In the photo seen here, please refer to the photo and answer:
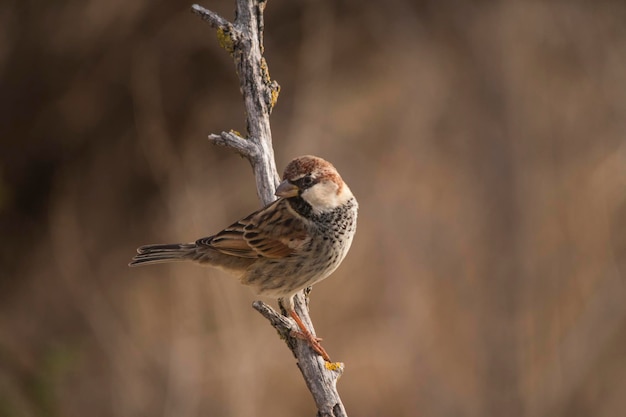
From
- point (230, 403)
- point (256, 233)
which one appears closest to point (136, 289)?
point (230, 403)

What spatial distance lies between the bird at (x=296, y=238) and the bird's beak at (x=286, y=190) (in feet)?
0.14

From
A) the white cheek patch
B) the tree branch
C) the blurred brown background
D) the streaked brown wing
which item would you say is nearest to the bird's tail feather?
the streaked brown wing

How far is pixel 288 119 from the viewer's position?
589 centimetres

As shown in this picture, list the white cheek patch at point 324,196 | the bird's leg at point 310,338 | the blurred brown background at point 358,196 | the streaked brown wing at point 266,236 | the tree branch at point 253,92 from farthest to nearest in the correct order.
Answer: the blurred brown background at point 358,196 → the streaked brown wing at point 266,236 → the white cheek patch at point 324,196 → the tree branch at point 253,92 → the bird's leg at point 310,338

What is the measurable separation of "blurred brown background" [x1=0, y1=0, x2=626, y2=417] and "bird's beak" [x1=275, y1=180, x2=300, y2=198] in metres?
2.51

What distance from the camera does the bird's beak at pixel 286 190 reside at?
8.84 ft

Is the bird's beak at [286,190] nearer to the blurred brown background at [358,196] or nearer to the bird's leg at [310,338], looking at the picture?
the bird's leg at [310,338]

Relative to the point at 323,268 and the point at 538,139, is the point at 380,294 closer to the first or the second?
the point at 538,139

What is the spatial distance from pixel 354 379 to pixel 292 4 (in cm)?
319

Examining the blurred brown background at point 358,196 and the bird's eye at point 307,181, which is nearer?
the bird's eye at point 307,181

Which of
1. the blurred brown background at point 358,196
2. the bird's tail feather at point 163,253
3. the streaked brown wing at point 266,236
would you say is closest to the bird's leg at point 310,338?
the streaked brown wing at point 266,236

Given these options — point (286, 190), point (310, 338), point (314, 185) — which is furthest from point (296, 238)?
point (310, 338)

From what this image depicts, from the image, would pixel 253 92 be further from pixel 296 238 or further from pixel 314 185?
pixel 296 238

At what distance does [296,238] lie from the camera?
3.02 meters
